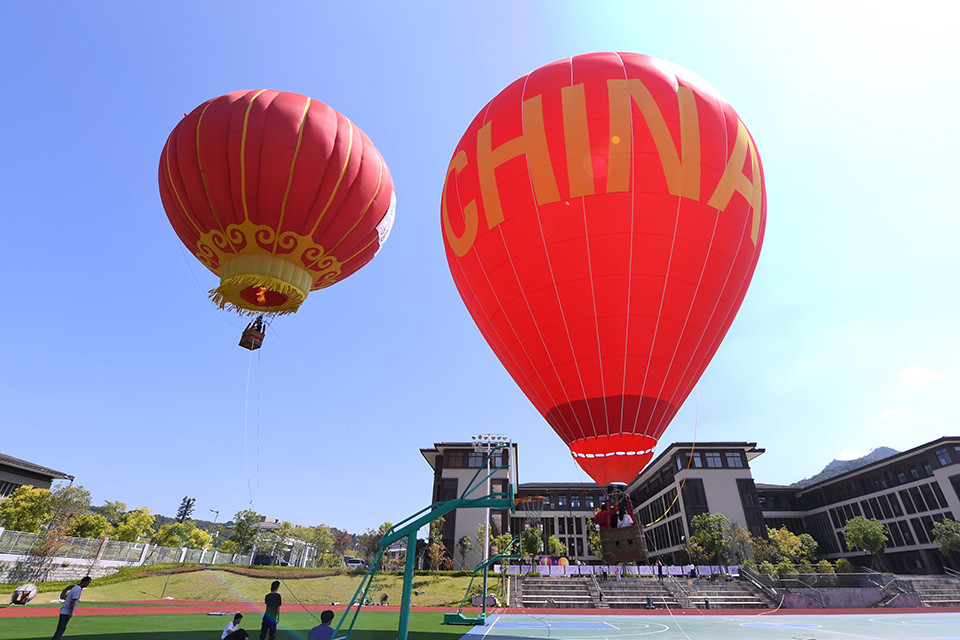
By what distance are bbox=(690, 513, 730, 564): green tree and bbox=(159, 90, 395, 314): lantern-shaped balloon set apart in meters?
50.0

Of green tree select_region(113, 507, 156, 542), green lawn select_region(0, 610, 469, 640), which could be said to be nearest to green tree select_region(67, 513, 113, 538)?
green tree select_region(113, 507, 156, 542)

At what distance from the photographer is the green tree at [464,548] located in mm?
48781

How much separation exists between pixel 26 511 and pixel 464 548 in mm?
38505

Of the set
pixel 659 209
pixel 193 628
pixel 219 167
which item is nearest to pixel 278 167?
pixel 219 167

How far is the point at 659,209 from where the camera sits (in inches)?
435

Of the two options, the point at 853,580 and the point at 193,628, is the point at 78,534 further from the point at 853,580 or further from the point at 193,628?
the point at 853,580

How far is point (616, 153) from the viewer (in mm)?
11062

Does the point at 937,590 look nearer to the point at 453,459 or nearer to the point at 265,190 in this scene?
the point at 453,459

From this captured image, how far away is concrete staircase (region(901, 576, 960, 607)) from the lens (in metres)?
31.7

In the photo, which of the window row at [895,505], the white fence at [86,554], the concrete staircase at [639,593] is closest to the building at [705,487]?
the window row at [895,505]

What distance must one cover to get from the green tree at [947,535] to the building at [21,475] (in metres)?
91.7

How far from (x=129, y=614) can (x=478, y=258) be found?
19.8 metres

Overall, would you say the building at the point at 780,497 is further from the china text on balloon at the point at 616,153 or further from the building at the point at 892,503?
the china text on balloon at the point at 616,153

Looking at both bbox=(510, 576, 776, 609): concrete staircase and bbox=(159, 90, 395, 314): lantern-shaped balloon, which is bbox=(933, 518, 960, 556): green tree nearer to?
bbox=(510, 576, 776, 609): concrete staircase
